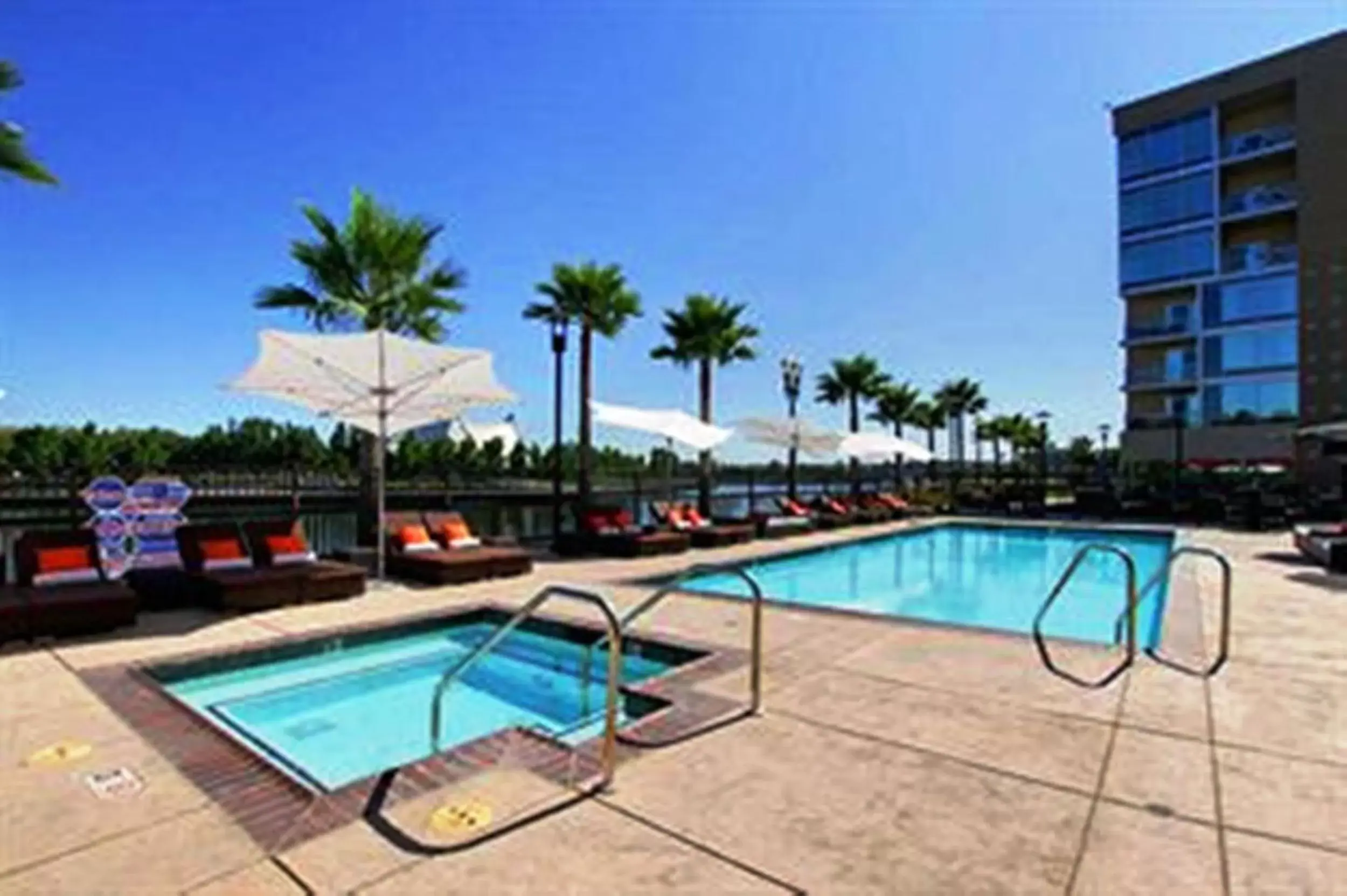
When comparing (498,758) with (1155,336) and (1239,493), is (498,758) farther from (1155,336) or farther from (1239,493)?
(1155,336)

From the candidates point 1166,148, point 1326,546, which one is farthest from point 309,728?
point 1166,148

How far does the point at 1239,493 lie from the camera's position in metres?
23.0

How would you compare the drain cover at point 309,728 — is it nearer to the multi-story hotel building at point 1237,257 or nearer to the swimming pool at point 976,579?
the swimming pool at point 976,579

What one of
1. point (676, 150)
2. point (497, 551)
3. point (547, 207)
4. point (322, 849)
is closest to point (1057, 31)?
point (676, 150)

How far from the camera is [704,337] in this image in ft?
71.9

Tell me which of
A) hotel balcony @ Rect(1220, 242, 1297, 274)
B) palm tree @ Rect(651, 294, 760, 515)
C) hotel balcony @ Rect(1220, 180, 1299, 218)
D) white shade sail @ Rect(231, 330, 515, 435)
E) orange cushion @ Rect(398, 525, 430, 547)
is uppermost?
hotel balcony @ Rect(1220, 180, 1299, 218)

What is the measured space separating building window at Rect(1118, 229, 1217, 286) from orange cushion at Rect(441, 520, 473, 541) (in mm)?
33594

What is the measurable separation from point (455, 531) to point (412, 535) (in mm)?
653

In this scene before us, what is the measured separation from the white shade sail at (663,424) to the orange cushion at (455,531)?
3011mm

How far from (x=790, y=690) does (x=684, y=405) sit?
716 inches

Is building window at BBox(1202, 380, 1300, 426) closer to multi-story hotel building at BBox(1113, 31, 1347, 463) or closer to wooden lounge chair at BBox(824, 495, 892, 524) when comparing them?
multi-story hotel building at BBox(1113, 31, 1347, 463)

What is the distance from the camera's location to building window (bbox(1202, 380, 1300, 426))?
29.9 metres

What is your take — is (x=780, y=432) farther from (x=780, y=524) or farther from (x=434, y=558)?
(x=434, y=558)

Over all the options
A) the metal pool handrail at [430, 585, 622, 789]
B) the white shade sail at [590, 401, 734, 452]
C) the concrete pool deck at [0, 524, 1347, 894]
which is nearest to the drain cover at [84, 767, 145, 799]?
the concrete pool deck at [0, 524, 1347, 894]
